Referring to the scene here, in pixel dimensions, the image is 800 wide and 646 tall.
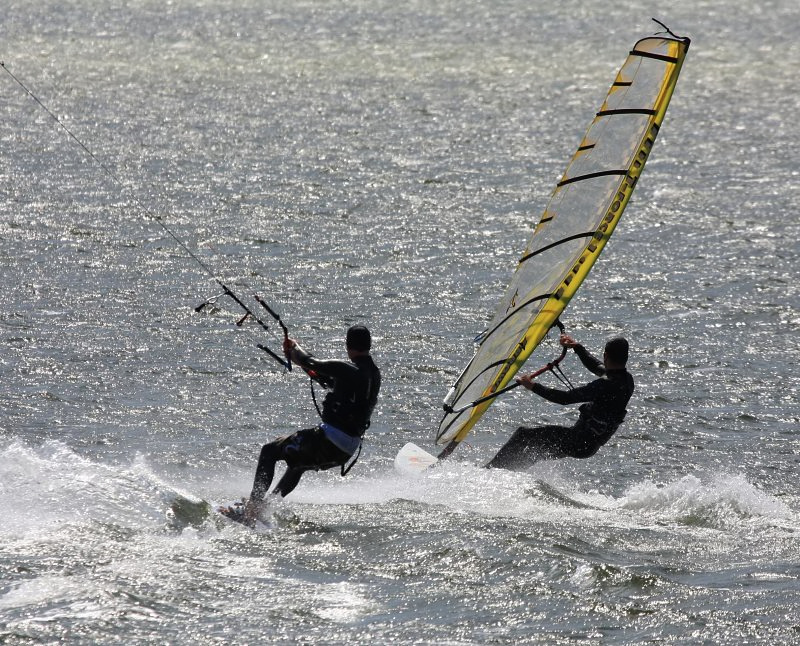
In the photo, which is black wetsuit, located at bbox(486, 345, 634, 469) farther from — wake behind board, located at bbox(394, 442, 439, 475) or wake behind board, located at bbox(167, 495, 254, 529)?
wake behind board, located at bbox(167, 495, 254, 529)

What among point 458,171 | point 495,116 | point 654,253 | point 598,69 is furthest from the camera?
point 598,69

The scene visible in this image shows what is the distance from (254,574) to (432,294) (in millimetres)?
7848

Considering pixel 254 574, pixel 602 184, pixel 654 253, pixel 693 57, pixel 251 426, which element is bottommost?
pixel 693 57

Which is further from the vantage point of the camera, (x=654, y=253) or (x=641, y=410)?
(x=654, y=253)

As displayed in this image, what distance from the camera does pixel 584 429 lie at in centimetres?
1020

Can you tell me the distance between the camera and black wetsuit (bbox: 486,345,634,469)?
10.0m

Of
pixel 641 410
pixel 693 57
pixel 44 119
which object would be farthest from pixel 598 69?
pixel 641 410

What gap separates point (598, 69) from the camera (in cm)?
3253

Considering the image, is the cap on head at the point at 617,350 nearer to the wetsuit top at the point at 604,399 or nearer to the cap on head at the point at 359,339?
the wetsuit top at the point at 604,399

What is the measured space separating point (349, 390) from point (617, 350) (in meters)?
2.20

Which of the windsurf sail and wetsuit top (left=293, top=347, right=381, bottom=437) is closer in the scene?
wetsuit top (left=293, top=347, right=381, bottom=437)

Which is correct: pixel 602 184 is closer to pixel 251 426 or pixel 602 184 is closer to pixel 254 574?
pixel 251 426

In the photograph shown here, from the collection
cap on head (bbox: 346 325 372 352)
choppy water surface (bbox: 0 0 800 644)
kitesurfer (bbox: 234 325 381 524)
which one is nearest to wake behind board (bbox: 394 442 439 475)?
choppy water surface (bbox: 0 0 800 644)

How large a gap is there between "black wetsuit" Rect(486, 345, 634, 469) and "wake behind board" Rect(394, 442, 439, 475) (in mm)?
521
